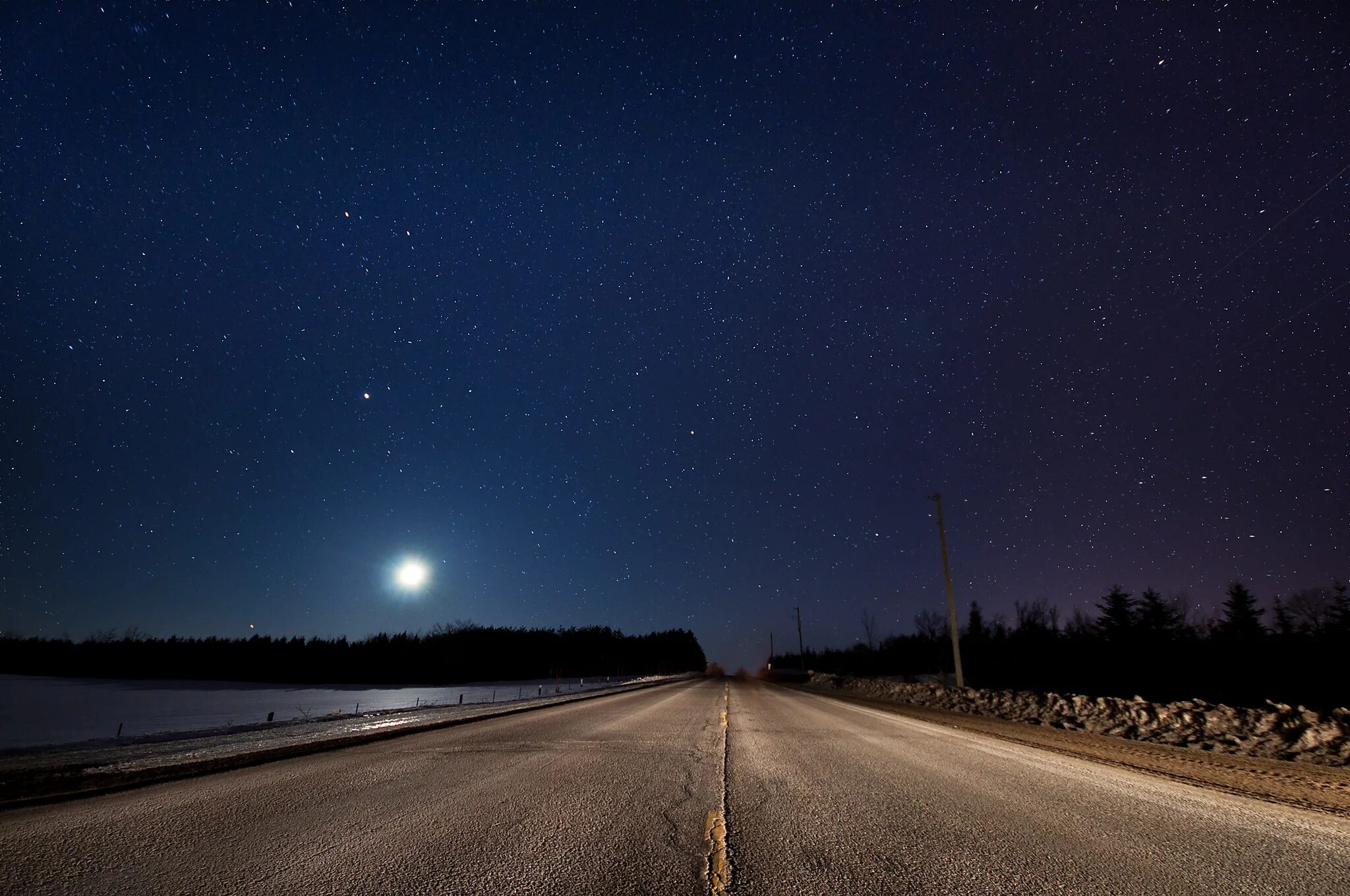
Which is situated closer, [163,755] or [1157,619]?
[163,755]

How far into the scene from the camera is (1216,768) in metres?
8.57

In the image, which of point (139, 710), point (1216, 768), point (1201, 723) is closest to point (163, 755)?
point (1216, 768)

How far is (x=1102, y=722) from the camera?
1485cm

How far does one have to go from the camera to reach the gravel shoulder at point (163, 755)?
223 inches

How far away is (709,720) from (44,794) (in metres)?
12.7

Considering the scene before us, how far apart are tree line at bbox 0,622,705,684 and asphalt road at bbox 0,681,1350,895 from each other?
264ft

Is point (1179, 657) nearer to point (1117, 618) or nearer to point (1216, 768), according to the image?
point (1117, 618)

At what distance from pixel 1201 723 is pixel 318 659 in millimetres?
113908

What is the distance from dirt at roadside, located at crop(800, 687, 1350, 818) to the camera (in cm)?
643

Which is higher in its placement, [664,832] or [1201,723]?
[664,832]

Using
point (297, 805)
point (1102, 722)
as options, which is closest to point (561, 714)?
point (297, 805)

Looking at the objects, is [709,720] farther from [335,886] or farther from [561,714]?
[335,886]

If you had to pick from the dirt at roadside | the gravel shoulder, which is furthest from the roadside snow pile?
the gravel shoulder

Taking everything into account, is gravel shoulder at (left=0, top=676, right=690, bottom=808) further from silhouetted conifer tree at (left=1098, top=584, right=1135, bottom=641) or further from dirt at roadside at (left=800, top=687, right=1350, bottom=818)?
silhouetted conifer tree at (left=1098, top=584, right=1135, bottom=641)
